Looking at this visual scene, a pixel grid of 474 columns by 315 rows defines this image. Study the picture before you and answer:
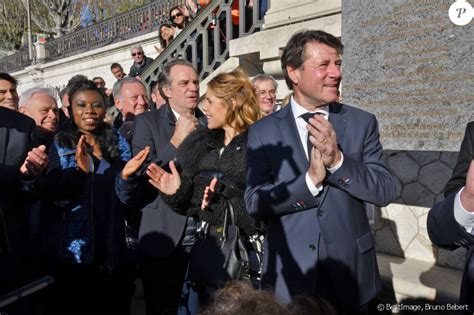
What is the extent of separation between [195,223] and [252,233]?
549 mm

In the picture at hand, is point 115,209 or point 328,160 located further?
point 115,209

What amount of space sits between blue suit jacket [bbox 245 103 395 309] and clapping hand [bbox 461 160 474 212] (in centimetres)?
43

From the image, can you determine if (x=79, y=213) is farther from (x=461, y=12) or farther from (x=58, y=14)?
(x=58, y=14)

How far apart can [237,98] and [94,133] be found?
1.09 metres

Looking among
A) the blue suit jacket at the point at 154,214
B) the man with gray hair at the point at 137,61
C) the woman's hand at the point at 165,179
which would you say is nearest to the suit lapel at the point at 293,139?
the woman's hand at the point at 165,179

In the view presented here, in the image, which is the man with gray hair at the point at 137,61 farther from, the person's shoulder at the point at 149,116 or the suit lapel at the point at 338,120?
the suit lapel at the point at 338,120

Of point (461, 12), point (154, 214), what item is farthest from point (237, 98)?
point (461, 12)

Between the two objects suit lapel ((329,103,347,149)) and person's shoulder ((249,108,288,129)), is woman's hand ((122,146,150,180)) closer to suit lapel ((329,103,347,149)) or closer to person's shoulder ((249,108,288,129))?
person's shoulder ((249,108,288,129))

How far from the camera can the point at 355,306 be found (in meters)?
2.25

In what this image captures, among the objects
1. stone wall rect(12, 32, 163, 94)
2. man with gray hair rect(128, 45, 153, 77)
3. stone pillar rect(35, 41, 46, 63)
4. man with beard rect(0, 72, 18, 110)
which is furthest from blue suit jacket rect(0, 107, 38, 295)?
stone pillar rect(35, 41, 46, 63)

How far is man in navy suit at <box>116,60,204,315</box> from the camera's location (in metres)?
3.18

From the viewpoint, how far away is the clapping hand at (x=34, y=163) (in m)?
2.78

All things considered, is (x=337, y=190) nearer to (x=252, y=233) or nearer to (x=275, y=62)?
(x=252, y=233)

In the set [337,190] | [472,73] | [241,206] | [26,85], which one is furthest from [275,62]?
[26,85]
